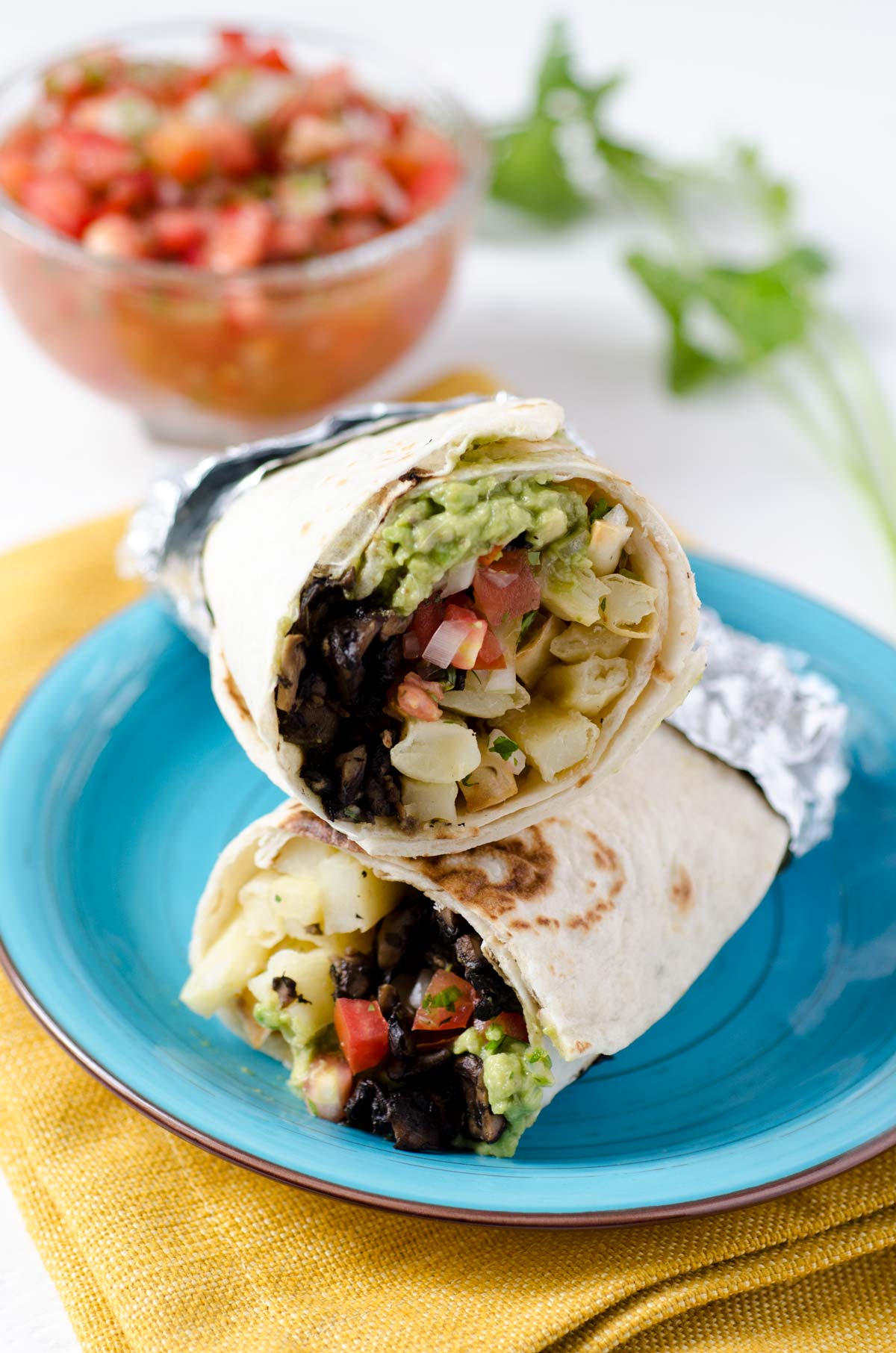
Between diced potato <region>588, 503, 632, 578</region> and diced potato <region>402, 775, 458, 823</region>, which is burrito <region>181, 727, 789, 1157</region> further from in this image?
diced potato <region>588, 503, 632, 578</region>

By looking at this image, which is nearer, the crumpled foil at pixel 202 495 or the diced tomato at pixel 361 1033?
the diced tomato at pixel 361 1033

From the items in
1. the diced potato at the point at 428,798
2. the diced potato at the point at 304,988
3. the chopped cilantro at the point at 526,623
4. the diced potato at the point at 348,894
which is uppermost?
the chopped cilantro at the point at 526,623

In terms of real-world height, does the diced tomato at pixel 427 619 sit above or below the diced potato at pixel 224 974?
above

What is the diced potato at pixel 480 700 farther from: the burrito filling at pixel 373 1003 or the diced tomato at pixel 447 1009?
the diced tomato at pixel 447 1009

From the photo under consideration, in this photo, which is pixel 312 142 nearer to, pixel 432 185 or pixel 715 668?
pixel 432 185

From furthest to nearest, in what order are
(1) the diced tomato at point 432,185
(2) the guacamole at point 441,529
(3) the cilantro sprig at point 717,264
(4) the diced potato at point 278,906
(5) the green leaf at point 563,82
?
1. (5) the green leaf at point 563,82
2. (3) the cilantro sprig at point 717,264
3. (1) the diced tomato at point 432,185
4. (4) the diced potato at point 278,906
5. (2) the guacamole at point 441,529

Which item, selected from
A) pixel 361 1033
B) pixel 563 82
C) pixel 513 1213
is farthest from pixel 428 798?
pixel 563 82

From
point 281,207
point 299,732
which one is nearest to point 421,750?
point 299,732

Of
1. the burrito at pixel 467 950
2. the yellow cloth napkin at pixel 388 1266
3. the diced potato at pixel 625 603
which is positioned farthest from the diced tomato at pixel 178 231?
the yellow cloth napkin at pixel 388 1266

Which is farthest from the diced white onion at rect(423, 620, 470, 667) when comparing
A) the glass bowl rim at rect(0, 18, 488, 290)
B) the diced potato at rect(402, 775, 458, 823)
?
the glass bowl rim at rect(0, 18, 488, 290)
